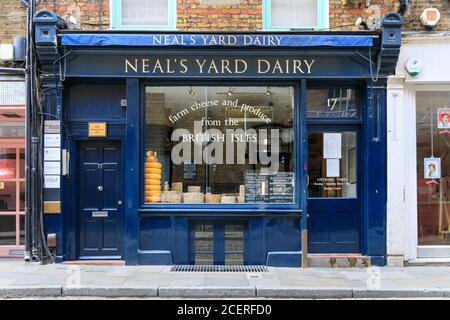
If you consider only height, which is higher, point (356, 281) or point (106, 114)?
point (106, 114)

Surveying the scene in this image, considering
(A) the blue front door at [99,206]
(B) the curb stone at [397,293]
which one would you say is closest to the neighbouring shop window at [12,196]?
(A) the blue front door at [99,206]

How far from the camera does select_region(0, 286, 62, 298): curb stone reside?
8.09 metres

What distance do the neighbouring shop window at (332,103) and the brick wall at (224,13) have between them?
46.7 inches

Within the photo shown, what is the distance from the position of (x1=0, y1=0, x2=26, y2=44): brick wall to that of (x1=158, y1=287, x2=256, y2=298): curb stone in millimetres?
5580

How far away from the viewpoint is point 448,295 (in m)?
8.14

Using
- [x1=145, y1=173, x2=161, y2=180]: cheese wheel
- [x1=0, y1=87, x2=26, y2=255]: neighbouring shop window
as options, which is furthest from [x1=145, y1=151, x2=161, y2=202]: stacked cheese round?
[x1=0, y1=87, x2=26, y2=255]: neighbouring shop window

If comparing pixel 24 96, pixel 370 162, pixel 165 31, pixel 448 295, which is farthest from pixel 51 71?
pixel 448 295

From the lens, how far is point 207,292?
8.16 metres

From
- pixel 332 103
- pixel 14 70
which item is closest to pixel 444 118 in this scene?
pixel 332 103

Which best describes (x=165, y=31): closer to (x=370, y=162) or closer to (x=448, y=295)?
(x=370, y=162)

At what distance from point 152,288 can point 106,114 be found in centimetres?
369

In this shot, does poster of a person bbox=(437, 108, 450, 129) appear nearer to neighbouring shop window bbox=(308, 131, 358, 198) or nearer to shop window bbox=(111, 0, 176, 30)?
neighbouring shop window bbox=(308, 131, 358, 198)

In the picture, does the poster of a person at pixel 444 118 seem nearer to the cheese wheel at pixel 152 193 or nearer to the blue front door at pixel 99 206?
the cheese wheel at pixel 152 193

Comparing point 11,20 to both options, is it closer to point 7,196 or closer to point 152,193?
point 7,196
